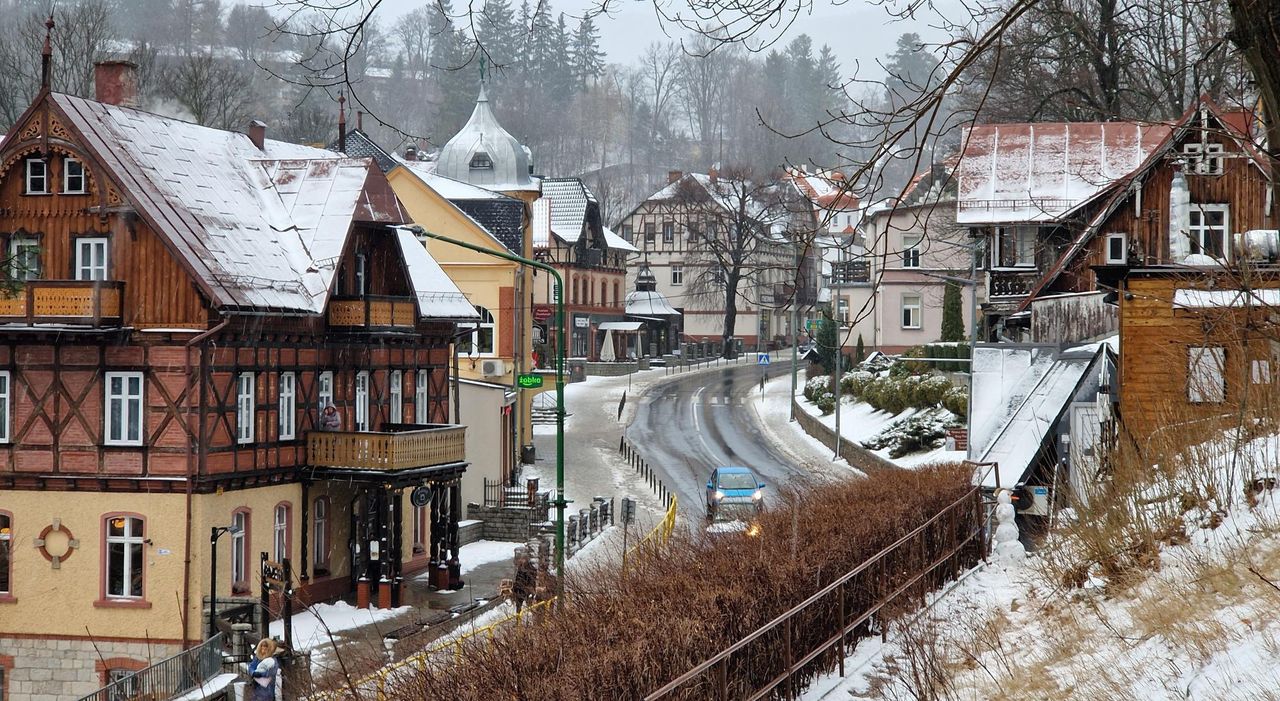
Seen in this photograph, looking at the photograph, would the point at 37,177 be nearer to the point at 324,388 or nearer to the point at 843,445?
the point at 324,388

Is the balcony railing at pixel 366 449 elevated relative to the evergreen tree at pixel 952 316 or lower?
lower

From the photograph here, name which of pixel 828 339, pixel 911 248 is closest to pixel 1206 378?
pixel 911 248

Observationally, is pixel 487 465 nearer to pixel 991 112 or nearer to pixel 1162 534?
pixel 991 112

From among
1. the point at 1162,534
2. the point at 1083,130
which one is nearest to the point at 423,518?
the point at 1083,130

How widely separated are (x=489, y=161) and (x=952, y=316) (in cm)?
1991

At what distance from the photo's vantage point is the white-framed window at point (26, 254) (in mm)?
27645

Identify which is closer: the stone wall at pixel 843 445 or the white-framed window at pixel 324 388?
the white-framed window at pixel 324 388

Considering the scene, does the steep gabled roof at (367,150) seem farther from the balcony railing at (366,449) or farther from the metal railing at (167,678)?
the metal railing at (167,678)

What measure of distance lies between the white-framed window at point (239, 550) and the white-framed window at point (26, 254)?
5.94 metres

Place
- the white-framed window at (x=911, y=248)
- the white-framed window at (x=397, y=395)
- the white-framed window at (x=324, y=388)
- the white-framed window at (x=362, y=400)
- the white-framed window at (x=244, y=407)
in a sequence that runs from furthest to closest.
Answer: the white-framed window at (x=397, y=395)
the white-framed window at (x=362, y=400)
the white-framed window at (x=324, y=388)
the white-framed window at (x=244, y=407)
the white-framed window at (x=911, y=248)

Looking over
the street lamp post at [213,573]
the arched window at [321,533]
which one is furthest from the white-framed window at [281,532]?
the street lamp post at [213,573]

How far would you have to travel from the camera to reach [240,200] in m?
31.1

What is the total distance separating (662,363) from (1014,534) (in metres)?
69.9

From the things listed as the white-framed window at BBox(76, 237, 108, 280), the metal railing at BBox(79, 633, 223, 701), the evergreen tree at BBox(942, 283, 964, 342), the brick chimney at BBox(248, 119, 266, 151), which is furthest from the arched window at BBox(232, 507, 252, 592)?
the evergreen tree at BBox(942, 283, 964, 342)
